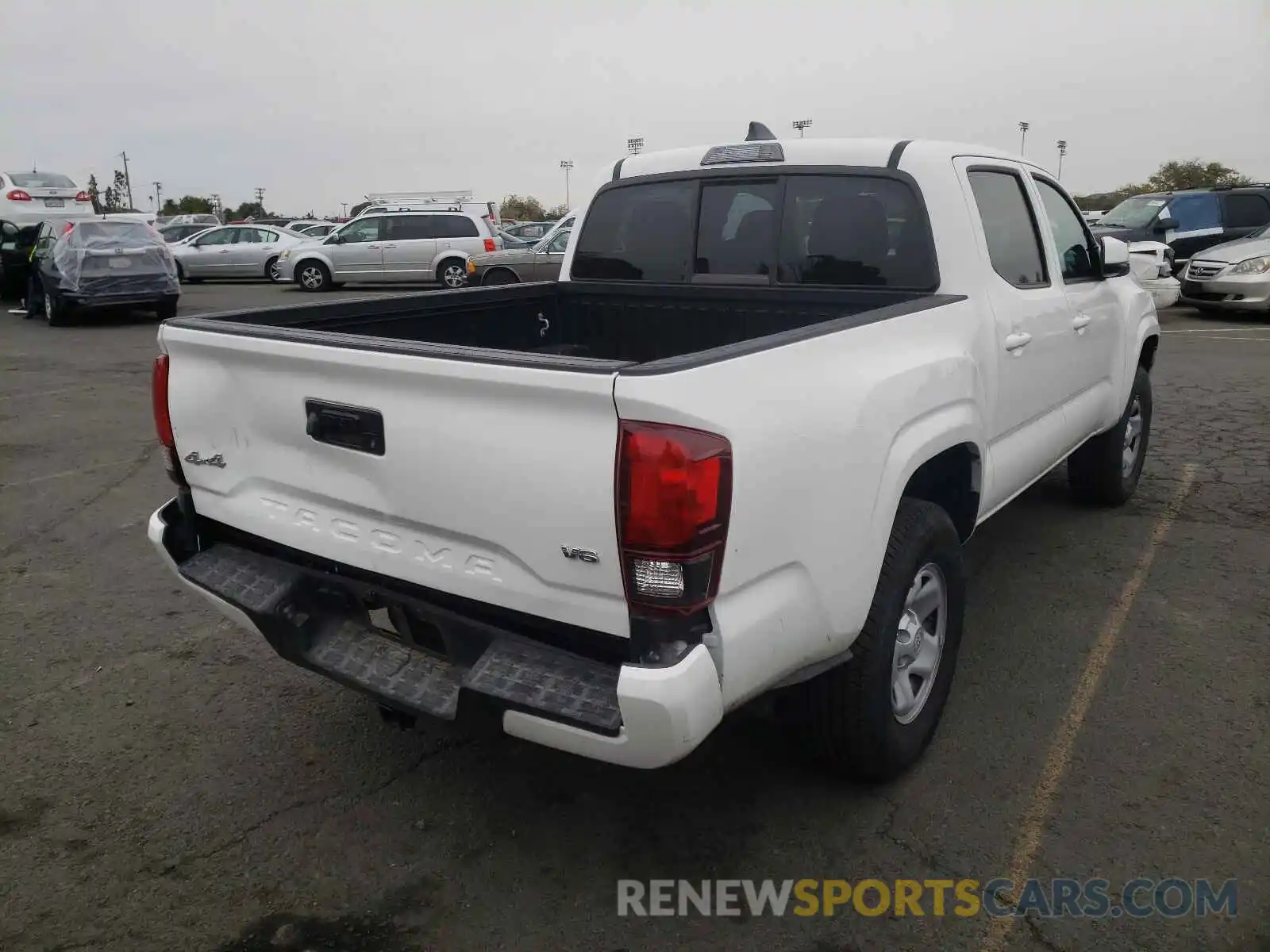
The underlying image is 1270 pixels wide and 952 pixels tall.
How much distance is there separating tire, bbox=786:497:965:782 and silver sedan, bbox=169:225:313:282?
23888 millimetres

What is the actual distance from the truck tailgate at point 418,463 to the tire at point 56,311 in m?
14.1

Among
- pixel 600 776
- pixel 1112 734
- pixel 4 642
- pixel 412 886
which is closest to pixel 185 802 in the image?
pixel 412 886

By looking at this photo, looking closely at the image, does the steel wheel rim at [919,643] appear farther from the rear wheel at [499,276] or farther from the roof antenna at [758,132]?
the rear wheel at [499,276]

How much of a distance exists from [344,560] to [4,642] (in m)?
2.45

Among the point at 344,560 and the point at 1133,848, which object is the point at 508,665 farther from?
the point at 1133,848

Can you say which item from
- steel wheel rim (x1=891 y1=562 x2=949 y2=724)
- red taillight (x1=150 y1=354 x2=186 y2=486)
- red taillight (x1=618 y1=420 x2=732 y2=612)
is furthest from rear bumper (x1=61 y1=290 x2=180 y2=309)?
red taillight (x1=618 y1=420 x2=732 y2=612)

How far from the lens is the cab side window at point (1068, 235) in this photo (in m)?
4.52

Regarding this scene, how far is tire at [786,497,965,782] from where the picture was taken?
2803mm

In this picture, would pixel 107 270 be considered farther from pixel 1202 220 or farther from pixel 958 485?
pixel 1202 220

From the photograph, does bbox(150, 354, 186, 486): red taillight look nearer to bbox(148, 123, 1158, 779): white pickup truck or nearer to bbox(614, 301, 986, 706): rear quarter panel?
bbox(148, 123, 1158, 779): white pickup truck

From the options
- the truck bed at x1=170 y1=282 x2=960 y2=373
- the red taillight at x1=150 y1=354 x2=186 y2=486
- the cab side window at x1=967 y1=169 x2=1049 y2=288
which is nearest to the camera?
the red taillight at x1=150 y1=354 x2=186 y2=486

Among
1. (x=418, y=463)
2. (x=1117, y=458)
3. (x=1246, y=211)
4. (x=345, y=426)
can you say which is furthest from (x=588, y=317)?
(x=1246, y=211)

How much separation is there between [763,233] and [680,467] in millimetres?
2186

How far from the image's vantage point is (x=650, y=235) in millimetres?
4371
